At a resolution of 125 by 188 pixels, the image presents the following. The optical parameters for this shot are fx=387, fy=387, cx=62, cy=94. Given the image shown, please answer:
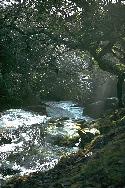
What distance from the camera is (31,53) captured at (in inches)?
765

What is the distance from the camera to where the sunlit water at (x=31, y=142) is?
66.2 feet

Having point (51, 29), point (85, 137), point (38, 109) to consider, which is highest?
point (51, 29)

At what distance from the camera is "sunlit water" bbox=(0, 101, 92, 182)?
794 inches

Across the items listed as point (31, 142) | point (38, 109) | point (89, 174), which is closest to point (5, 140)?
point (31, 142)

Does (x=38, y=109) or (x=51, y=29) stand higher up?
(x=51, y=29)

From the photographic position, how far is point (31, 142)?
25516 mm

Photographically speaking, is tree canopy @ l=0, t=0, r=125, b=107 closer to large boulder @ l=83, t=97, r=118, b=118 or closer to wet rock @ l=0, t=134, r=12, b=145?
wet rock @ l=0, t=134, r=12, b=145

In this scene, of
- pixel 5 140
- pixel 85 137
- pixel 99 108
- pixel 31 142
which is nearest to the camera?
pixel 85 137

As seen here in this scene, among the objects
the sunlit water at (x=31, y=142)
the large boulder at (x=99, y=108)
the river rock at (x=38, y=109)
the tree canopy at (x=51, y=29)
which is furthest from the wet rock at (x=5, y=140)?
the large boulder at (x=99, y=108)

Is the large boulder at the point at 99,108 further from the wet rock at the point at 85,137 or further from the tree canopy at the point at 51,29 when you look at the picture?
the wet rock at the point at 85,137

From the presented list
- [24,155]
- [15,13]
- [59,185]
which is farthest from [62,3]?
[59,185]

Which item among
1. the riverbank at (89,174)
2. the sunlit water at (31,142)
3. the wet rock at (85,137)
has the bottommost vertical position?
the sunlit water at (31,142)

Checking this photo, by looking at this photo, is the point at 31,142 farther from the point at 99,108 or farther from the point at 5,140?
the point at 99,108

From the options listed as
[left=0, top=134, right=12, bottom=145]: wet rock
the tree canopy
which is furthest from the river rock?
[left=0, top=134, right=12, bottom=145]: wet rock
